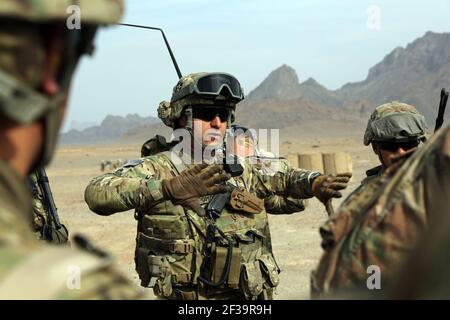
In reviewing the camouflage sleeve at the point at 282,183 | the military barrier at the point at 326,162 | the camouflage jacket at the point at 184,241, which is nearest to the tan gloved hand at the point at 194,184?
the camouflage jacket at the point at 184,241

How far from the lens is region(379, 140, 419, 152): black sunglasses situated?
4.71 meters

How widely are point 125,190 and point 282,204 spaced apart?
116cm

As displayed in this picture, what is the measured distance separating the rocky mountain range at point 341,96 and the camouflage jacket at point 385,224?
83.6 meters

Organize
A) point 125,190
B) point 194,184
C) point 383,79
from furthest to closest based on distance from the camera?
point 383,79, point 125,190, point 194,184

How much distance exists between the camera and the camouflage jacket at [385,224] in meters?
1.52

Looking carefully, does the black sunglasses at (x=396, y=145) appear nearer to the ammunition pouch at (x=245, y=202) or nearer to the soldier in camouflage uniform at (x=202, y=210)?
the soldier in camouflage uniform at (x=202, y=210)

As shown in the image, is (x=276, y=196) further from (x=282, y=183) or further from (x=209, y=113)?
(x=209, y=113)

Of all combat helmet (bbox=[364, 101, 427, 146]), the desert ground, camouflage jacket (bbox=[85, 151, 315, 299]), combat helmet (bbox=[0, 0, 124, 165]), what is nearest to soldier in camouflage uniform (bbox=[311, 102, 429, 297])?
combat helmet (bbox=[0, 0, 124, 165])

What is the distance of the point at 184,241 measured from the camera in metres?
4.52

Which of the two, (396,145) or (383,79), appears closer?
(396,145)

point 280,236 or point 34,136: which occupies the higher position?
point 34,136

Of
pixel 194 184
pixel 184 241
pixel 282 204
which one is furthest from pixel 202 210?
pixel 282 204

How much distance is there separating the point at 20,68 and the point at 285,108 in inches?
3902

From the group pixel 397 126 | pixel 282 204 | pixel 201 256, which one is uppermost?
pixel 397 126
